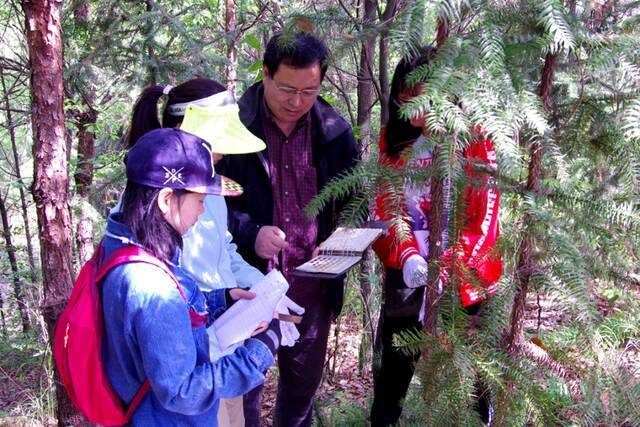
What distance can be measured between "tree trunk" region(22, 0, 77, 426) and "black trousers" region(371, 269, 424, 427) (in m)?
1.97

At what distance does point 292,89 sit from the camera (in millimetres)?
2455

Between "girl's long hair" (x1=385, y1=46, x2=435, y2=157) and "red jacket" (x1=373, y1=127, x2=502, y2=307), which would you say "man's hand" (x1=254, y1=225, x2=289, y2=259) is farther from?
"girl's long hair" (x1=385, y1=46, x2=435, y2=157)

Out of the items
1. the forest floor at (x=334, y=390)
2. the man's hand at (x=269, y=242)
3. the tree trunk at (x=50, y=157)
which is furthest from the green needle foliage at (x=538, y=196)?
the tree trunk at (x=50, y=157)

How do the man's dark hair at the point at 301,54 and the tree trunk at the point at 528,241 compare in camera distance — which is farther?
the man's dark hair at the point at 301,54

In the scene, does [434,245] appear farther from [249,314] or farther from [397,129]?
[397,129]

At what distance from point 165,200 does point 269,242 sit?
32.4 inches

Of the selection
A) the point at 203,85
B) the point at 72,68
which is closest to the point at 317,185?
the point at 203,85

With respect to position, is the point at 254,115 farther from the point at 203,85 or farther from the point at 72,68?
the point at 72,68

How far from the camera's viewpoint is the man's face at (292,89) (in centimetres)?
243

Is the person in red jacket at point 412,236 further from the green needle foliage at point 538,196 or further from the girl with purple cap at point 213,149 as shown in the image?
the girl with purple cap at point 213,149

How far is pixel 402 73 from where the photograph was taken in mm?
2156

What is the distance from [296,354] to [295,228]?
628 millimetres

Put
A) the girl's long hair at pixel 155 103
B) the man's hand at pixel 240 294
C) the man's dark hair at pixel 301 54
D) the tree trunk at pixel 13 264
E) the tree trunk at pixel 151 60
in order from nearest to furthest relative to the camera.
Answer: the man's hand at pixel 240 294
the girl's long hair at pixel 155 103
the man's dark hair at pixel 301 54
the tree trunk at pixel 151 60
the tree trunk at pixel 13 264

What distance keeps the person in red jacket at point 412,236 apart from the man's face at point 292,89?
0.37 meters
